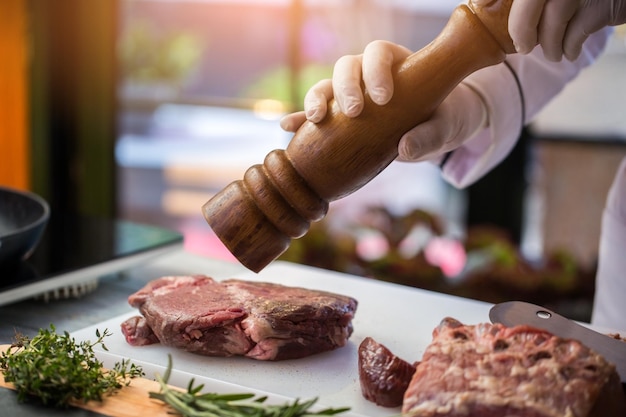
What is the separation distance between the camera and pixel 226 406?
1257mm

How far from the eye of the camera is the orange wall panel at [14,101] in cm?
402

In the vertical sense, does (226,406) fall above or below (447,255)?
above

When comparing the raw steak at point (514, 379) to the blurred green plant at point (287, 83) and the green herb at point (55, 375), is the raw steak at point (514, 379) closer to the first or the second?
the green herb at point (55, 375)

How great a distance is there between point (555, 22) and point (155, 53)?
3.53m

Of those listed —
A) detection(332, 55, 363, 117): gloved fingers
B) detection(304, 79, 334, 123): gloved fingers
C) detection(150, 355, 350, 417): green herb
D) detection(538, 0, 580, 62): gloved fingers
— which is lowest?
detection(150, 355, 350, 417): green herb

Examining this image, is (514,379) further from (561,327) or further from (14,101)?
(14,101)

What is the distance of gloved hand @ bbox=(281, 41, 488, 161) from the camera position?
1394 millimetres

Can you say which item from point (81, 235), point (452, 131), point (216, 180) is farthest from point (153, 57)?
point (452, 131)

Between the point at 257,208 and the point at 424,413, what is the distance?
50 cm

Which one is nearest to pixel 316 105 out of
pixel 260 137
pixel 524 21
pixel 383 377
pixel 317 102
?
pixel 317 102

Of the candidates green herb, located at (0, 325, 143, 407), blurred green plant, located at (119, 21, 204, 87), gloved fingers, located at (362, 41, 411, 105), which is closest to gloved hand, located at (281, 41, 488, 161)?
gloved fingers, located at (362, 41, 411, 105)

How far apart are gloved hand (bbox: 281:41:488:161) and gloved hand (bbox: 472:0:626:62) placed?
8.4 inches

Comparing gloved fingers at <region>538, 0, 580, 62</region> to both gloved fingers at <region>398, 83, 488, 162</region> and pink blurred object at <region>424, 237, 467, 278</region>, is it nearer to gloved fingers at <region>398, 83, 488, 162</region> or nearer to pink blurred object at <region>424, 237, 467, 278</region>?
gloved fingers at <region>398, 83, 488, 162</region>

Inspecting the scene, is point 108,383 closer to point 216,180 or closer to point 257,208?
point 257,208
